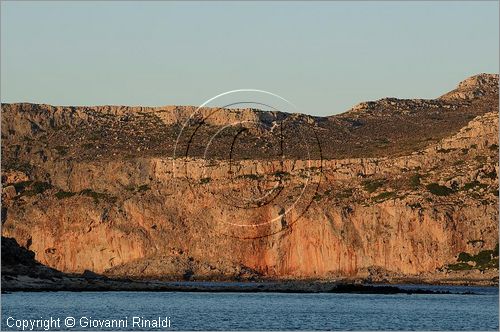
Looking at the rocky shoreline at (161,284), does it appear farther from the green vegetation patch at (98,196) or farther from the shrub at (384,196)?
the green vegetation patch at (98,196)

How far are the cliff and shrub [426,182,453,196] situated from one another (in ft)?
0.58

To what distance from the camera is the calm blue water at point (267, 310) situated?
91.4 meters

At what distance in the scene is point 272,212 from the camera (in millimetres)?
173625

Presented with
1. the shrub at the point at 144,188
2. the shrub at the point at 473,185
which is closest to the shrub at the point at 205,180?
the shrub at the point at 144,188

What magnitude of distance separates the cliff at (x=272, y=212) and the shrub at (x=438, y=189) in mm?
176

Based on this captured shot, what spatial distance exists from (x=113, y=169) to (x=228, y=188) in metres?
18.4

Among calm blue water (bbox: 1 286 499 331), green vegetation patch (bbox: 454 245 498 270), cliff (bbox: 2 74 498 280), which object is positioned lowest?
calm blue water (bbox: 1 286 499 331)

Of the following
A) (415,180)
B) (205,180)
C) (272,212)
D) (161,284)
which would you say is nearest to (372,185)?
(415,180)

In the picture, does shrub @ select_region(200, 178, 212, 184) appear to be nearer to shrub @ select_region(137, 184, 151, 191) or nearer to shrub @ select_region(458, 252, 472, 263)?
shrub @ select_region(137, 184, 151, 191)

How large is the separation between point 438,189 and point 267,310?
69.0 meters

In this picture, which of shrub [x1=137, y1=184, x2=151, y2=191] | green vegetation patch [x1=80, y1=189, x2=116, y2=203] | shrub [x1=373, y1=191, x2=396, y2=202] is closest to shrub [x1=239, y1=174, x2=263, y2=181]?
shrub [x1=137, y1=184, x2=151, y2=191]

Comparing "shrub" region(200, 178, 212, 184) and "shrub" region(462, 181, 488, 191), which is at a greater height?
"shrub" region(200, 178, 212, 184)

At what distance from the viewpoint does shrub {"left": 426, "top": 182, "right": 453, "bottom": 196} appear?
171m

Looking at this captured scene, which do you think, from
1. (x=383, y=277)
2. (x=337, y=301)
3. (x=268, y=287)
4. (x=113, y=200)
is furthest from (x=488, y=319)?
(x=113, y=200)
